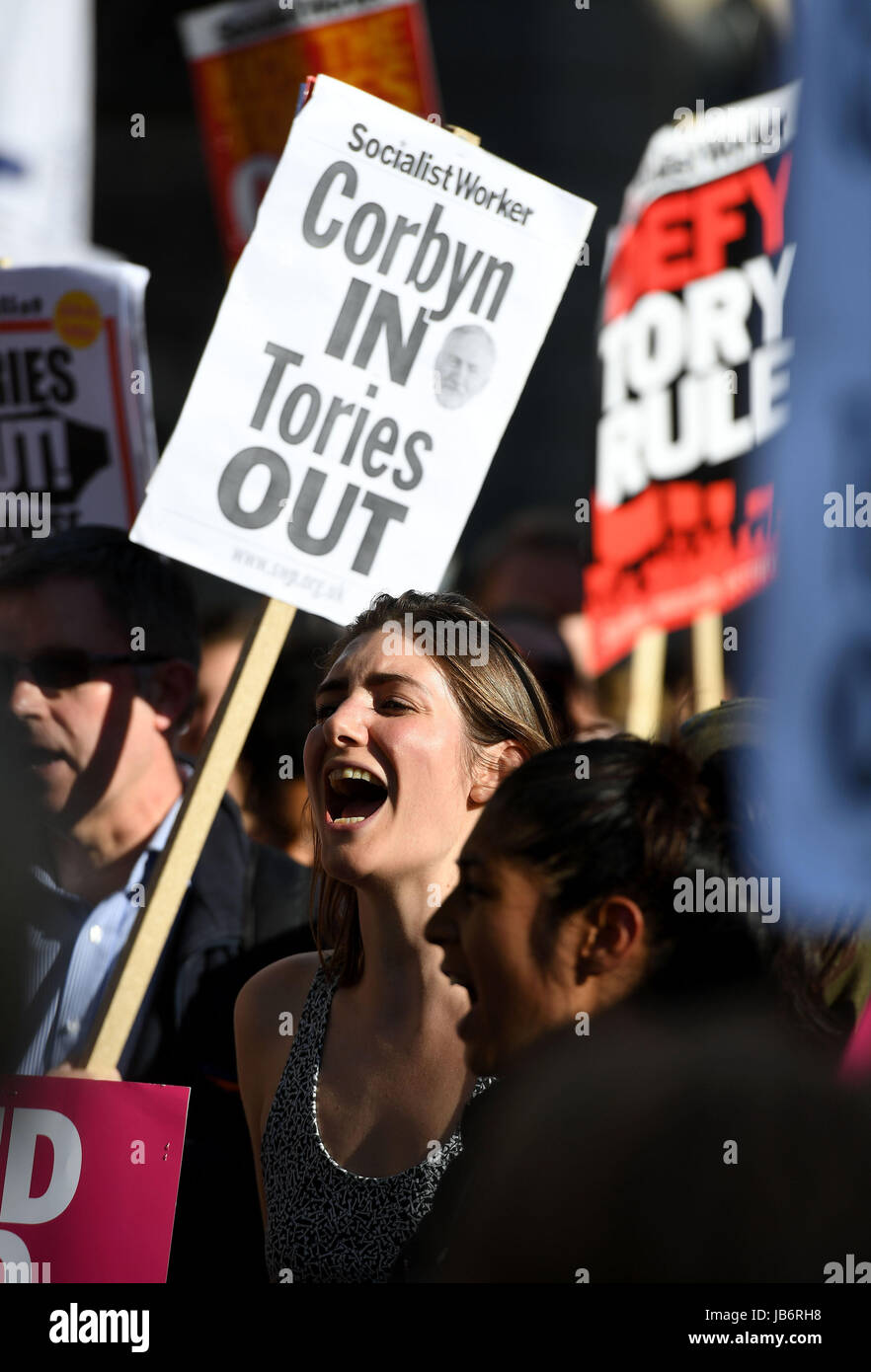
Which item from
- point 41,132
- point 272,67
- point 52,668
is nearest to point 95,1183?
point 52,668

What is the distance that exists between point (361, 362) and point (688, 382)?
4.34 feet

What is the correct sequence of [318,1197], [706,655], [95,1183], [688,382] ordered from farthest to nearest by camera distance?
[706,655]
[688,382]
[95,1183]
[318,1197]

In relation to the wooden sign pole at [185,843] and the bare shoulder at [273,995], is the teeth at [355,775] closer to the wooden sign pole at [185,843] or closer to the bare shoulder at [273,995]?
the wooden sign pole at [185,843]

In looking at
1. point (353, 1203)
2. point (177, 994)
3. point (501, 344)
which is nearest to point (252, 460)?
point (501, 344)

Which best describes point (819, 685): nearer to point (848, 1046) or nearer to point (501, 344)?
point (848, 1046)

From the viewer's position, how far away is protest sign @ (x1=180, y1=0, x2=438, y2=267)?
132 inches

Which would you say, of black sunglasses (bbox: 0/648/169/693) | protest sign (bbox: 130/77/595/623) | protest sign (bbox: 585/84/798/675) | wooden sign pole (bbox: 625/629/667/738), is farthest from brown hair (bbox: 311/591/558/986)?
wooden sign pole (bbox: 625/629/667/738)

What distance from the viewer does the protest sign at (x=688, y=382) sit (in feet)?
11.9

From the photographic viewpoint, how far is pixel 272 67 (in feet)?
12.0

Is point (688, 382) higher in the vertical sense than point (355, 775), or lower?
higher

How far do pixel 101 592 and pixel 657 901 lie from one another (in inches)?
61.8

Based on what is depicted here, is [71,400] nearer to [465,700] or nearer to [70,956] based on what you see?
[70,956]

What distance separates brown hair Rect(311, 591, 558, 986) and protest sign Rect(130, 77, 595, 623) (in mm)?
241

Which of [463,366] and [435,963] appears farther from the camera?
[463,366]
